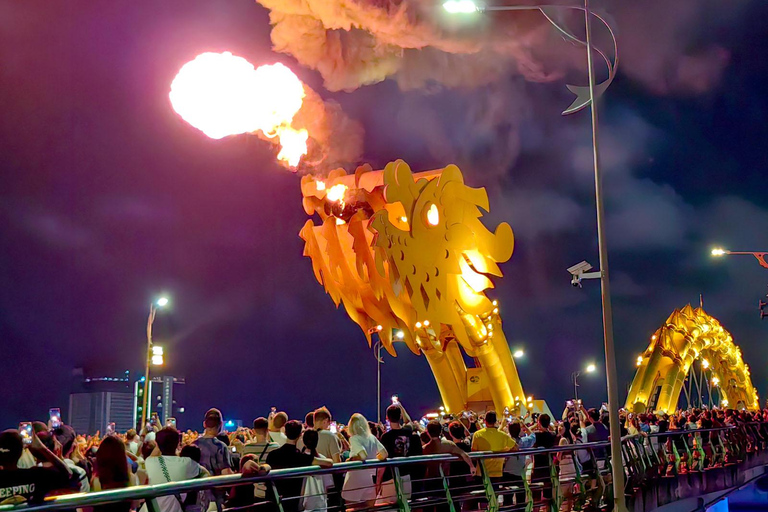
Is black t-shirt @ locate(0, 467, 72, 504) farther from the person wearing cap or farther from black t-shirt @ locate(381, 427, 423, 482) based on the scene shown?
black t-shirt @ locate(381, 427, 423, 482)

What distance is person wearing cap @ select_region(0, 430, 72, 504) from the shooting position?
225 inches

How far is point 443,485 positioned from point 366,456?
1.56 meters

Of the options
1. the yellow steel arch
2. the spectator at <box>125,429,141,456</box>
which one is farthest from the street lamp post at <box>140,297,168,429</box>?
the yellow steel arch

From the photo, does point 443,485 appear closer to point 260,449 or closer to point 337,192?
point 260,449

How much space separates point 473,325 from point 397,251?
19.2 feet

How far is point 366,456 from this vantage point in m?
9.04

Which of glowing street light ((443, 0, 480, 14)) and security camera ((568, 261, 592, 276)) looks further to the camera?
security camera ((568, 261, 592, 276))

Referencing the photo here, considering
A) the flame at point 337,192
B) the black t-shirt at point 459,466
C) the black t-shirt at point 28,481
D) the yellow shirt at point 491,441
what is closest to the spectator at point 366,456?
the black t-shirt at point 459,466

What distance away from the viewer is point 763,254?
2677cm

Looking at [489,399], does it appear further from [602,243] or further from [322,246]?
[602,243]

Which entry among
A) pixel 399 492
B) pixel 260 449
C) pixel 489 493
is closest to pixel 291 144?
pixel 489 493

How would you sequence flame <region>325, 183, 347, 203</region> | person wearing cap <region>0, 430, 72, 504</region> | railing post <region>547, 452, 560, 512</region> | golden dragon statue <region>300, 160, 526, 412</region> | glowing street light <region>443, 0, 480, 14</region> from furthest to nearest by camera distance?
flame <region>325, 183, 347, 203</region> → golden dragon statue <region>300, 160, 526, 412</region> → glowing street light <region>443, 0, 480, 14</region> → railing post <region>547, 452, 560, 512</region> → person wearing cap <region>0, 430, 72, 504</region>

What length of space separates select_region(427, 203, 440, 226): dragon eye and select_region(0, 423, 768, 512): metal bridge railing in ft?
32.7

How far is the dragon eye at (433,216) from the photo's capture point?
88.1ft
